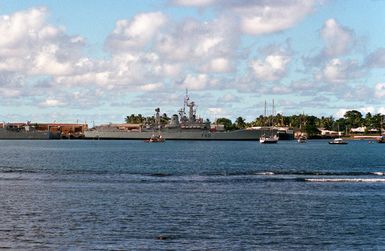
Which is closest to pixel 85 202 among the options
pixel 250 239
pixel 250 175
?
pixel 250 239

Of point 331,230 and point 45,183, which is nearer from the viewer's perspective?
point 331,230

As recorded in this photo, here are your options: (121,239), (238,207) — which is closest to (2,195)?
(238,207)

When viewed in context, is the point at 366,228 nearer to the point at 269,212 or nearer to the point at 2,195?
the point at 269,212

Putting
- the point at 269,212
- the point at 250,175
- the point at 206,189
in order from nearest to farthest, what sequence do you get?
1. the point at 269,212
2. the point at 206,189
3. the point at 250,175

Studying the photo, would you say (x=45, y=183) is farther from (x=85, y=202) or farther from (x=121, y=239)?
(x=121, y=239)

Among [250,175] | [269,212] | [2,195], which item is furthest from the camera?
[250,175]

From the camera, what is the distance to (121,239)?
50250 millimetres

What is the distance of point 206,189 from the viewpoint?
285ft

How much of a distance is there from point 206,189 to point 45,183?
72.5 ft

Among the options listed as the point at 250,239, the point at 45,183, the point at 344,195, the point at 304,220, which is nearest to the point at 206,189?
the point at 344,195

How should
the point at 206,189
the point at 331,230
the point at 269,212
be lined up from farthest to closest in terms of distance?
the point at 206,189 < the point at 269,212 < the point at 331,230

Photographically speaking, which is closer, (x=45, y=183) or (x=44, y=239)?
(x=44, y=239)

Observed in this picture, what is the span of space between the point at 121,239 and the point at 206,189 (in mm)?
37172

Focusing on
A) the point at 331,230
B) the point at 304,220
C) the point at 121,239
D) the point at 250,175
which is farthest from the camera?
the point at 250,175
